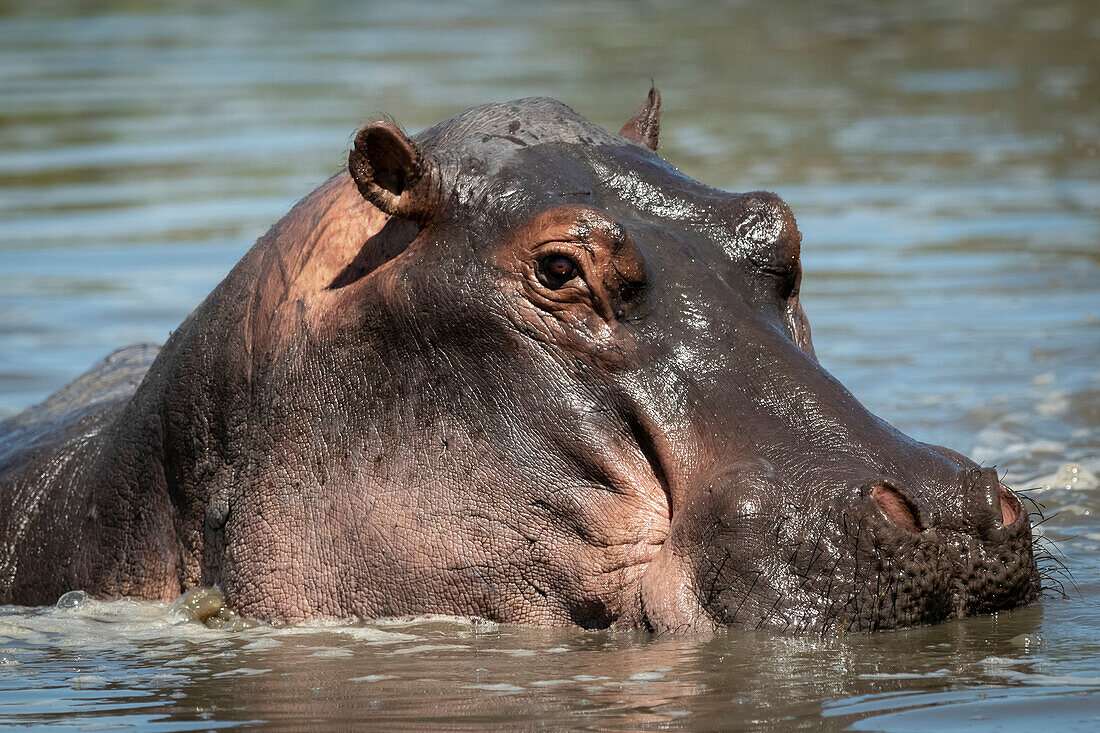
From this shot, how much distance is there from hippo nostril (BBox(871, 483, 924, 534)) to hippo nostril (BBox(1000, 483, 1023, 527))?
277 millimetres

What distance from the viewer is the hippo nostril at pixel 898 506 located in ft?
15.0

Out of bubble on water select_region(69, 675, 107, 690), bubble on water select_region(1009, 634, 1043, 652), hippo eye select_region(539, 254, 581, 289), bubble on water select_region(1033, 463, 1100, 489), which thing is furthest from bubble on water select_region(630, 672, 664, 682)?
bubble on water select_region(1033, 463, 1100, 489)

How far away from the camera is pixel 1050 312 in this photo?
11.5 m

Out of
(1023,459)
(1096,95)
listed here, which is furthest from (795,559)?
(1096,95)

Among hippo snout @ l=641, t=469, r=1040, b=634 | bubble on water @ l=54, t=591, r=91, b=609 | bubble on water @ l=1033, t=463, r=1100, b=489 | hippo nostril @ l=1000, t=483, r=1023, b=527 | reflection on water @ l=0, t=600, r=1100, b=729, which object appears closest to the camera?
reflection on water @ l=0, t=600, r=1100, b=729

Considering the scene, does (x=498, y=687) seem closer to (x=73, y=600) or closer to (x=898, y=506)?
(x=898, y=506)

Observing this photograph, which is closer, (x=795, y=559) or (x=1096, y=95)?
(x=795, y=559)

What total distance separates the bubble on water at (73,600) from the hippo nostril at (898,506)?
2.74 m

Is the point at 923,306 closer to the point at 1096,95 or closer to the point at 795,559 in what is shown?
the point at 795,559

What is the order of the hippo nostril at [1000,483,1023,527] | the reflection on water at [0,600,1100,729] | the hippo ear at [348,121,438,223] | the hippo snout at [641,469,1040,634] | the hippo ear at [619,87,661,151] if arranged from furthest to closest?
the hippo ear at [619,87,661,151]
the hippo ear at [348,121,438,223]
the hippo nostril at [1000,483,1023,527]
the hippo snout at [641,469,1040,634]
the reflection on water at [0,600,1100,729]

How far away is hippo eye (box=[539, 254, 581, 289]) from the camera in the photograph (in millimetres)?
4980

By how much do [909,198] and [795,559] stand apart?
1139cm

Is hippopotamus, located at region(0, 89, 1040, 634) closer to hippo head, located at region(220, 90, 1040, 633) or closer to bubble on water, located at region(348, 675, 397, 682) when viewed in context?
hippo head, located at region(220, 90, 1040, 633)

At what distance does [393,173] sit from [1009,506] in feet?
6.66
